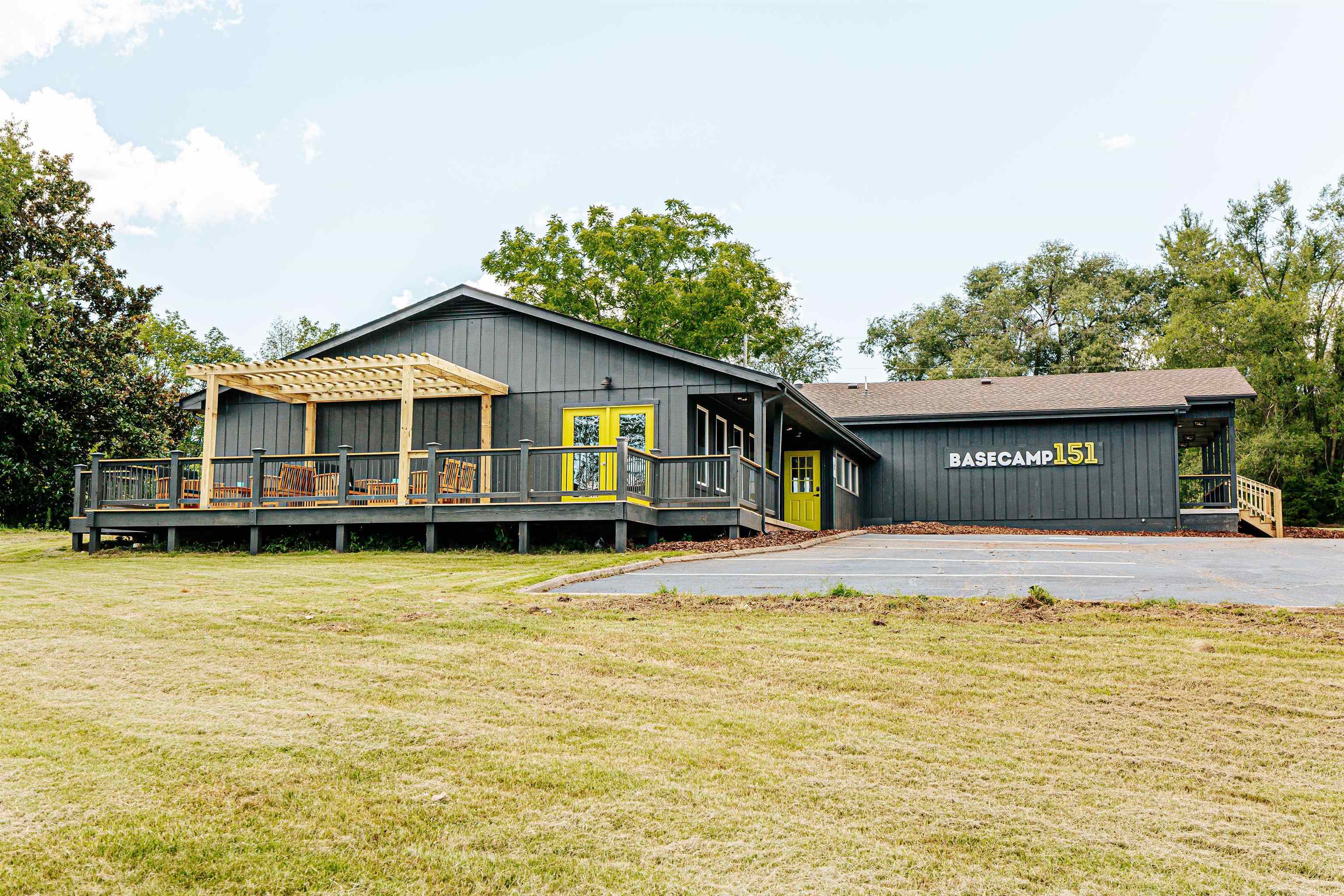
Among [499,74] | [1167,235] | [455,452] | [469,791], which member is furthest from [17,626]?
[1167,235]

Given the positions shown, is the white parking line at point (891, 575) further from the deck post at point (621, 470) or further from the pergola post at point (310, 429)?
the pergola post at point (310, 429)

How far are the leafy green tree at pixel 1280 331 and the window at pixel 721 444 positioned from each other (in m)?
21.8

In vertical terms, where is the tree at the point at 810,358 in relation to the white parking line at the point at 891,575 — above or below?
above

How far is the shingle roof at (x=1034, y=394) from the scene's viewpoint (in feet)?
79.1

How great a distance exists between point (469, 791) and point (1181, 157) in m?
37.6

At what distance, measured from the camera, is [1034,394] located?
85.5 feet

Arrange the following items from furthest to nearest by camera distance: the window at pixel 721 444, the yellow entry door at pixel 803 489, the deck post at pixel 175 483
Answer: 1. the yellow entry door at pixel 803 489
2. the window at pixel 721 444
3. the deck post at pixel 175 483

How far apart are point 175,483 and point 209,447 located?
0.80m

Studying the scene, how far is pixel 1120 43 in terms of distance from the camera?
2553cm

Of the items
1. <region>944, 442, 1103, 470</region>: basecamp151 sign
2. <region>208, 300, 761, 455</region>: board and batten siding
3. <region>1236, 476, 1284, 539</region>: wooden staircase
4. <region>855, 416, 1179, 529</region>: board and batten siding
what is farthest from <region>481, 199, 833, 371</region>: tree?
<region>1236, 476, 1284, 539</region>: wooden staircase

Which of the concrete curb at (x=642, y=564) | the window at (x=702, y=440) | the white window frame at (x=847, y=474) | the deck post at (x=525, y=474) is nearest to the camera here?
the concrete curb at (x=642, y=564)

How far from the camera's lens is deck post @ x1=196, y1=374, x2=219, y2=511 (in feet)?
54.0

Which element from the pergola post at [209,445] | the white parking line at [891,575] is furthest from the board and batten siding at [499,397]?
the white parking line at [891,575]

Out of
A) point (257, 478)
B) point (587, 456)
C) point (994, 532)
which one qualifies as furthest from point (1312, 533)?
point (257, 478)
